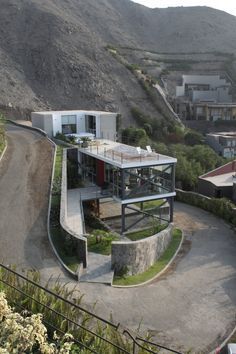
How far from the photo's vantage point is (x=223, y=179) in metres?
31.6

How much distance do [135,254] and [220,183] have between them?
15299 millimetres

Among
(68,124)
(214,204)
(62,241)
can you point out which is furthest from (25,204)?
(68,124)

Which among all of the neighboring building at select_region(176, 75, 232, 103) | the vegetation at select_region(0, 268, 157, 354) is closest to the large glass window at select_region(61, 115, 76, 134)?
the vegetation at select_region(0, 268, 157, 354)

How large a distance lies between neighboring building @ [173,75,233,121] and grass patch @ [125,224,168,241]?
43.9m

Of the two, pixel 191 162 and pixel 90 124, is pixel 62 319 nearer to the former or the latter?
pixel 90 124

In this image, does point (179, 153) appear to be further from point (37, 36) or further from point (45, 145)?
point (37, 36)

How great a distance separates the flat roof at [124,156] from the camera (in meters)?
22.0

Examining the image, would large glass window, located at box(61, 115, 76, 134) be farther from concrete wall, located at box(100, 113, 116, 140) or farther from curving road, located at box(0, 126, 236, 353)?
curving road, located at box(0, 126, 236, 353)

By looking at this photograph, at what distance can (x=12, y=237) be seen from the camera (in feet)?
50.1

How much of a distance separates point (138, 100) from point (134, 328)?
5244 centimetres

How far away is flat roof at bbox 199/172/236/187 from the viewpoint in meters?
30.1

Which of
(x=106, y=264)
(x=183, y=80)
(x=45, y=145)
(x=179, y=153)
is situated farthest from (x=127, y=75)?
(x=106, y=264)

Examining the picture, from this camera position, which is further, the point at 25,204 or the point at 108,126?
the point at 108,126

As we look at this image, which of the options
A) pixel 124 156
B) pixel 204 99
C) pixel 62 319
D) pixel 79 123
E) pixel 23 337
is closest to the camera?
pixel 23 337
